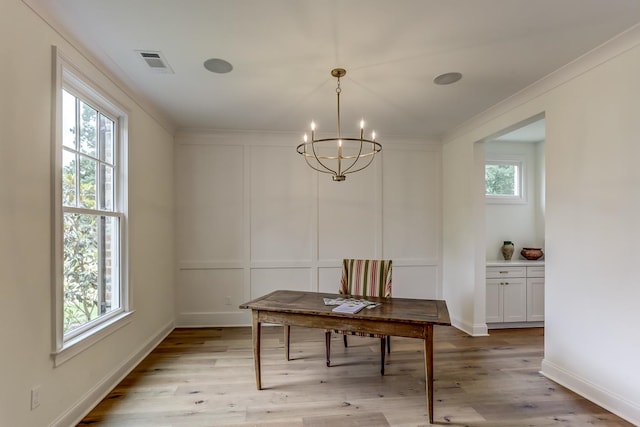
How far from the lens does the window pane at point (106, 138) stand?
2774mm

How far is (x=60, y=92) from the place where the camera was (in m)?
2.08

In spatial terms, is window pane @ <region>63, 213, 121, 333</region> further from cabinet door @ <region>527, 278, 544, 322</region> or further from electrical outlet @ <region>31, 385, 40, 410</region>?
cabinet door @ <region>527, 278, 544, 322</region>

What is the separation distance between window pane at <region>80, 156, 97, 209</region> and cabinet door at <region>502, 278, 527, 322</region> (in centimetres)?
453

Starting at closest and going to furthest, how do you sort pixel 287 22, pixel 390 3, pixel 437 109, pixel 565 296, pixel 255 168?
pixel 390 3 → pixel 287 22 → pixel 565 296 → pixel 437 109 → pixel 255 168

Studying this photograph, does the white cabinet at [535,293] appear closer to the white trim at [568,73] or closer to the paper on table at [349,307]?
the white trim at [568,73]

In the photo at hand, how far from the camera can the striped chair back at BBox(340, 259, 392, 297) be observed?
3.30 meters

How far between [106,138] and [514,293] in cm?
482

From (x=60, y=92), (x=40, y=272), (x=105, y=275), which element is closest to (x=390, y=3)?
(x=60, y=92)

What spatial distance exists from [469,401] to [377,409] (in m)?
0.72

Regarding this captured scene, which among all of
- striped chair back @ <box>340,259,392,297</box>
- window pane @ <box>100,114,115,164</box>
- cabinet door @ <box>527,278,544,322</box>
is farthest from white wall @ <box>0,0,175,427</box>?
cabinet door @ <box>527,278,544,322</box>

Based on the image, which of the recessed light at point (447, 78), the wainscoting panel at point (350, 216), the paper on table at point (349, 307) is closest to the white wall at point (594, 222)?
the recessed light at point (447, 78)

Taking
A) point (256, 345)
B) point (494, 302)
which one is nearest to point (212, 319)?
point (256, 345)

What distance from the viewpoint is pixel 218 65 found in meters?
2.65

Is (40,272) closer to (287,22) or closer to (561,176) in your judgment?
(287,22)
